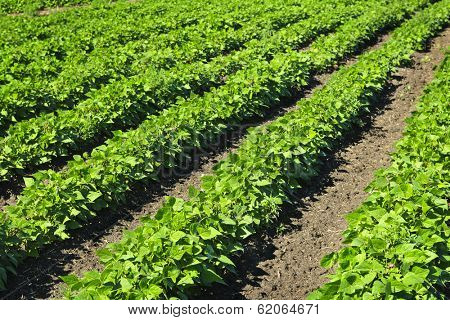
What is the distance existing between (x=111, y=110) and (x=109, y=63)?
278 cm

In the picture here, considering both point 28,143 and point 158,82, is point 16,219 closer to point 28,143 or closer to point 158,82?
point 28,143

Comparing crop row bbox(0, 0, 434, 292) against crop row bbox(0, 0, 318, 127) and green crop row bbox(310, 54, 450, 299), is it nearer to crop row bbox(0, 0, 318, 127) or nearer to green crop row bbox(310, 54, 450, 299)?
crop row bbox(0, 0, 318, 127)

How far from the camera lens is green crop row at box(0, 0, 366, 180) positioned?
7.87 m

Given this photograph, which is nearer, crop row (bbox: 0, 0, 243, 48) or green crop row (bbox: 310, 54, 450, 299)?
green crop row (bbox: 310, 54, 450, 299)

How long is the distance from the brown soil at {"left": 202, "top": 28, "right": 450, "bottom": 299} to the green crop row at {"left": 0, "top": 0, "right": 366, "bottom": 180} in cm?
318

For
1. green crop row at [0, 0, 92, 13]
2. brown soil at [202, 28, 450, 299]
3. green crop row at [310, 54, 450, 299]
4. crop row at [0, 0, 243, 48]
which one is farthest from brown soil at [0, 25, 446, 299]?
green crop row at [0, 0, 92, 13]

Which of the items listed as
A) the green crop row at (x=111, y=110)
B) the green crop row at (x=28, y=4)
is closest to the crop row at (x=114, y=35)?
the green crop row at (x=111, y=110)

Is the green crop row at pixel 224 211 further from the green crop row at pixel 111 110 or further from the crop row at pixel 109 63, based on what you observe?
the crop row at pixel 109 63

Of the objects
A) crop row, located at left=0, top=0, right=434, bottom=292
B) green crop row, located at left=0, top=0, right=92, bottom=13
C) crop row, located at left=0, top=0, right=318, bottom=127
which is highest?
green crop row, located at left=0, top=0, right=92, bottom=13

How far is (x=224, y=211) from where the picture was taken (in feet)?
19.2

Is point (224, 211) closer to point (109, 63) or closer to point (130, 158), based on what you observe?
point (130, 158)

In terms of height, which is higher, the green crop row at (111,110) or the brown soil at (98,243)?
the green crop row at (111,110)

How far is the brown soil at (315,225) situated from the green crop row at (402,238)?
0.51 m

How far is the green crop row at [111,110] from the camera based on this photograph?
25.8ft
